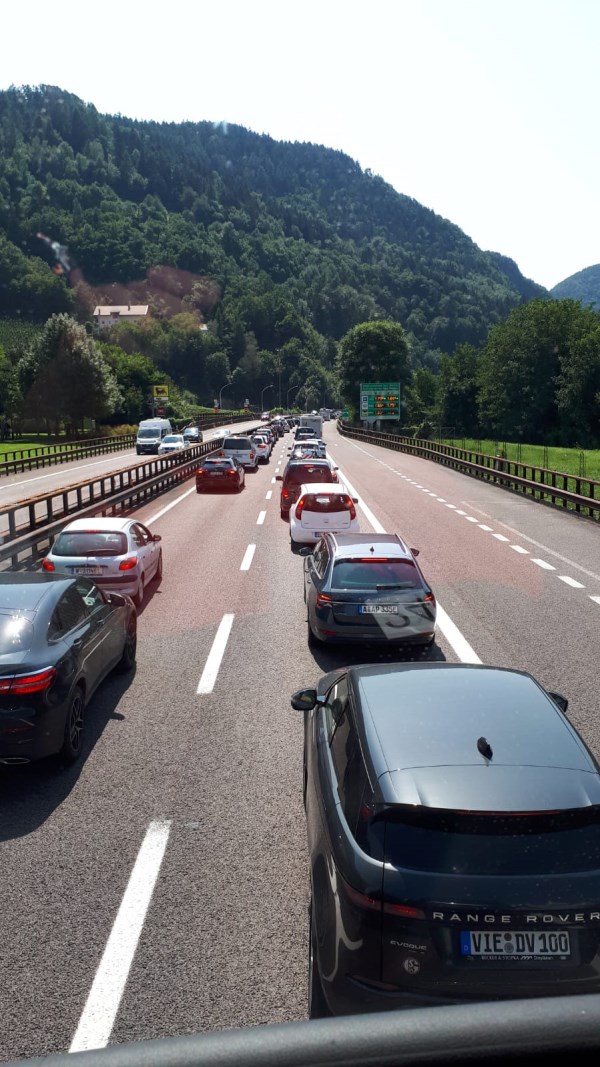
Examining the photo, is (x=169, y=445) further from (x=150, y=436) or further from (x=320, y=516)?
(x=320, y=516)

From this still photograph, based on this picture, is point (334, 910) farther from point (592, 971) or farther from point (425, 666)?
point (425, 666)

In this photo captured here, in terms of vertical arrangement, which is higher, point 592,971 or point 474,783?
point 474,783

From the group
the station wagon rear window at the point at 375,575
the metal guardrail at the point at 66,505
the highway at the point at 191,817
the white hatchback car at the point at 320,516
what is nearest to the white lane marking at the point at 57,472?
the metal guardrail at the point at 66,505

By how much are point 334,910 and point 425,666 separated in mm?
2109

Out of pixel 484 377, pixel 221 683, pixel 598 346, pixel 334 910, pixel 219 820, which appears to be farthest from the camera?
pixel 484 377

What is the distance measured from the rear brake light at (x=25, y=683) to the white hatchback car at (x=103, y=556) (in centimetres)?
630

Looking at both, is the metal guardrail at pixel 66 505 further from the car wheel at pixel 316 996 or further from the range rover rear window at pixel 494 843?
the range rover rear window at pixel 494 843

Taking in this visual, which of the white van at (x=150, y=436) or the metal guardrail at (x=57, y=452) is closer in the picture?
the metal guardrail at (x=57, y=452)

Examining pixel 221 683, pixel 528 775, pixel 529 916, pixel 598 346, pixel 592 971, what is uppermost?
pixel 598 346

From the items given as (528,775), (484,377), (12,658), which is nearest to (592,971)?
(528,775)

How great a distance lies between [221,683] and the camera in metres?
9.97

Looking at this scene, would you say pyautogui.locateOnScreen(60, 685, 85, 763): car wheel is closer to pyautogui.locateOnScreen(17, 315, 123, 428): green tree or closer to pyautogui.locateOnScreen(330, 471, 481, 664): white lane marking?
pyautogui.locateOnScreen(330, 471, 481, 664): white lane marking

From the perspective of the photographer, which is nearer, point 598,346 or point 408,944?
point 408,944

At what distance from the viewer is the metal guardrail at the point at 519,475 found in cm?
2883
